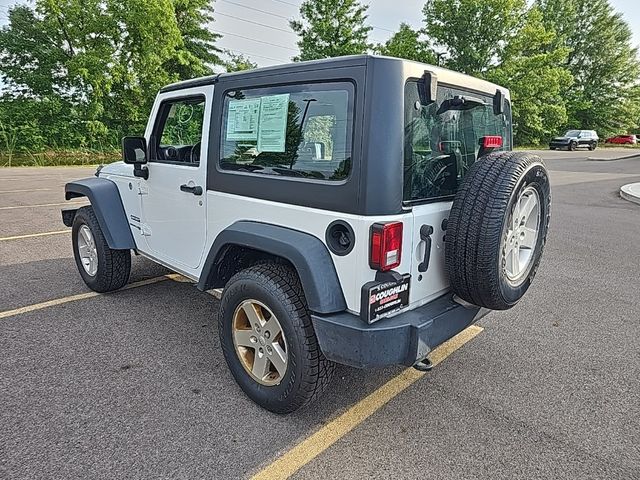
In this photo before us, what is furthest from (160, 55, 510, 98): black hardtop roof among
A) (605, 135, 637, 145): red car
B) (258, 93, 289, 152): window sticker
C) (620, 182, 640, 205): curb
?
(605, 135, 637, 145): red car

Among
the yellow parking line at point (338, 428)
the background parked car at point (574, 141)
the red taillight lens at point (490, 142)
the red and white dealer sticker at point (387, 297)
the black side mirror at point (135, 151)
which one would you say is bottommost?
the yellow parking line at point (338, 428)

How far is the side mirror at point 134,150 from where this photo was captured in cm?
350

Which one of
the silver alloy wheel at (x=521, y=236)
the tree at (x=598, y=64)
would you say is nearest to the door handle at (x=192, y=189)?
the silver alloy wheel at (x=521, y=236)

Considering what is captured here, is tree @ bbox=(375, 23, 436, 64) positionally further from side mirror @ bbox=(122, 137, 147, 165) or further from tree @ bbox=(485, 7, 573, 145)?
side mirror @ bbox=(122, 137, 147, 165)

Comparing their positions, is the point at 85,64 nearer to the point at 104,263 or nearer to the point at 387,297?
the point at 104,263

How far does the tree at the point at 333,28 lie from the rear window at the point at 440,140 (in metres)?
30.7

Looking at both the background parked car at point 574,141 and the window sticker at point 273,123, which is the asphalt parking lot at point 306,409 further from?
the background parked car at point 574,141

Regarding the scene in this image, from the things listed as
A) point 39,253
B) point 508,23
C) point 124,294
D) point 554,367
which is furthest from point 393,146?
point 508,23

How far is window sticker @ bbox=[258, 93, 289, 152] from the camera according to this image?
250cm

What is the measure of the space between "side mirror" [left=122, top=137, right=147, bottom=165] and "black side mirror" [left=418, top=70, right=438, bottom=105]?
229 centimetres

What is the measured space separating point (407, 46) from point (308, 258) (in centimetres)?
3541

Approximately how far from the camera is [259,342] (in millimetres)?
2555

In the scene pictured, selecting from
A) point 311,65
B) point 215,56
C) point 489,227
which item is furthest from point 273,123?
point 215,56

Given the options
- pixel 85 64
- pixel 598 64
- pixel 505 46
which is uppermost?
pixel 598 64
